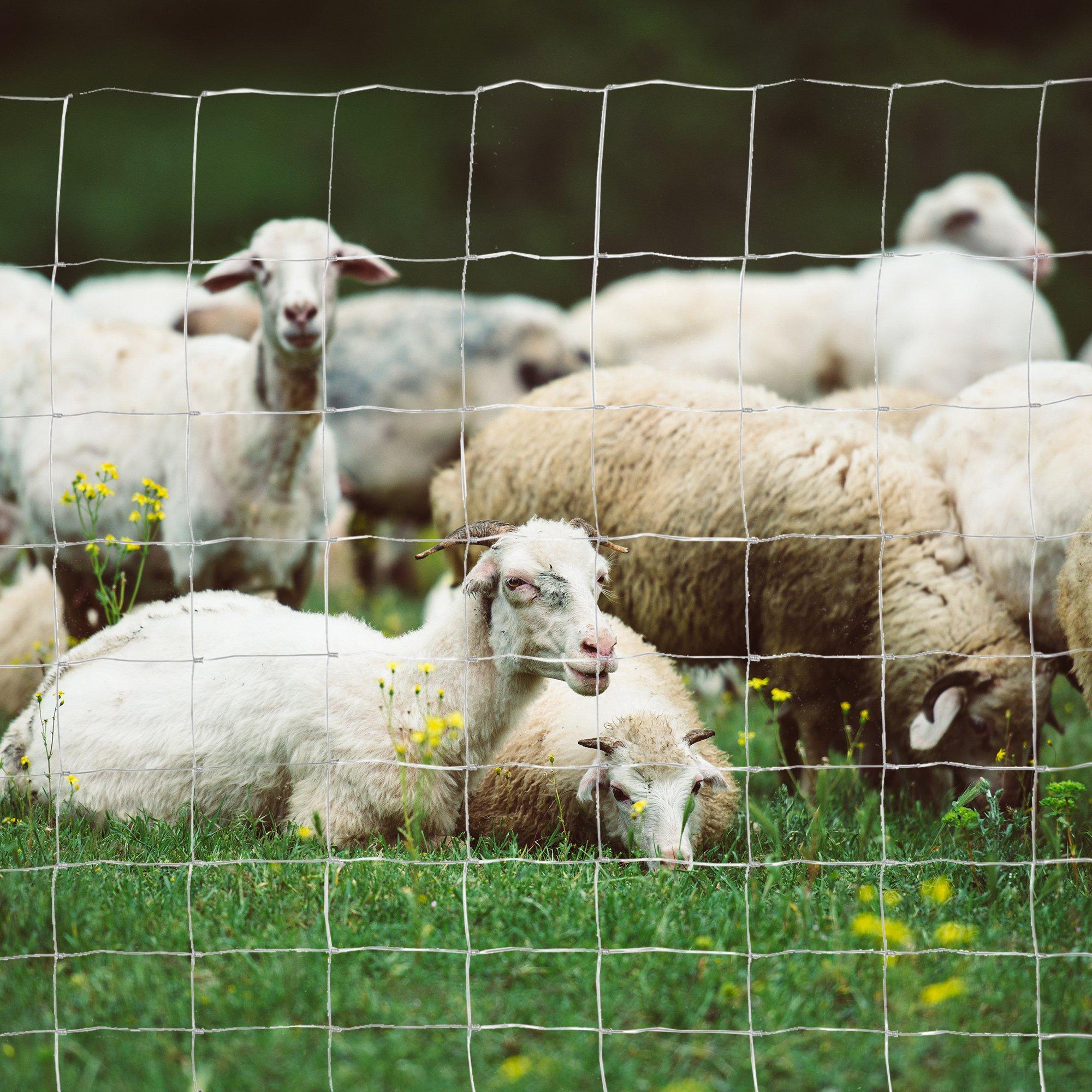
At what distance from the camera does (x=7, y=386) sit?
5.43 m

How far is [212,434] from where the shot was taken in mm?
4969

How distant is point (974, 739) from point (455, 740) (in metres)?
1.68

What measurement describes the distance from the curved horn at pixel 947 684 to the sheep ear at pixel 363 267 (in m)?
2.09

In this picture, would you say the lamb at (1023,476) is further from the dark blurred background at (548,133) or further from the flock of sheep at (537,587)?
the dark blurred background at (548,133)

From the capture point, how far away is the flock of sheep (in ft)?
11.6

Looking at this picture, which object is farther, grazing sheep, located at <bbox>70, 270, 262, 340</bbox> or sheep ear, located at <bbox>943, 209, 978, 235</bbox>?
sheep ear, located at <bbox>943, 209, 978, 235</bbox>

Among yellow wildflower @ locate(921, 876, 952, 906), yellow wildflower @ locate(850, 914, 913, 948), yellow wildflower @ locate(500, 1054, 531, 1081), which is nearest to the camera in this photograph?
yellow wildflower @ locate(500, 1054, 531, 1081)

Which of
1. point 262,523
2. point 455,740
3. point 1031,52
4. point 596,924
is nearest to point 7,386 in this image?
point 262,523

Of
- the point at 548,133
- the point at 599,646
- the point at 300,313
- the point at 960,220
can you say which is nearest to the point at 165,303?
the point at 960,220

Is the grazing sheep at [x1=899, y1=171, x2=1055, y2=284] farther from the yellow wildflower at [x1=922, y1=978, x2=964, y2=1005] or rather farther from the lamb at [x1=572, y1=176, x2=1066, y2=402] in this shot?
the yellow wildflower at [x1=922, y1=978, x2=964, y2=1005]

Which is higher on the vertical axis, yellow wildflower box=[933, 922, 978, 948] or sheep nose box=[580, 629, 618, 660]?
sheep nose box=[580, 629, 618, 660]

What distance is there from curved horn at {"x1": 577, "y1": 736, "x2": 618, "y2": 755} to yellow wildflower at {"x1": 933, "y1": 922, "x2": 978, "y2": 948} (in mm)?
978

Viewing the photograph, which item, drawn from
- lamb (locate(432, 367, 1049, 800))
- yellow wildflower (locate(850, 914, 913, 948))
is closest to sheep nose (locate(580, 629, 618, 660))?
yellow wildflower (locate(850, 914, 913, 948))

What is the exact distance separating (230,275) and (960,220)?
654 cm
